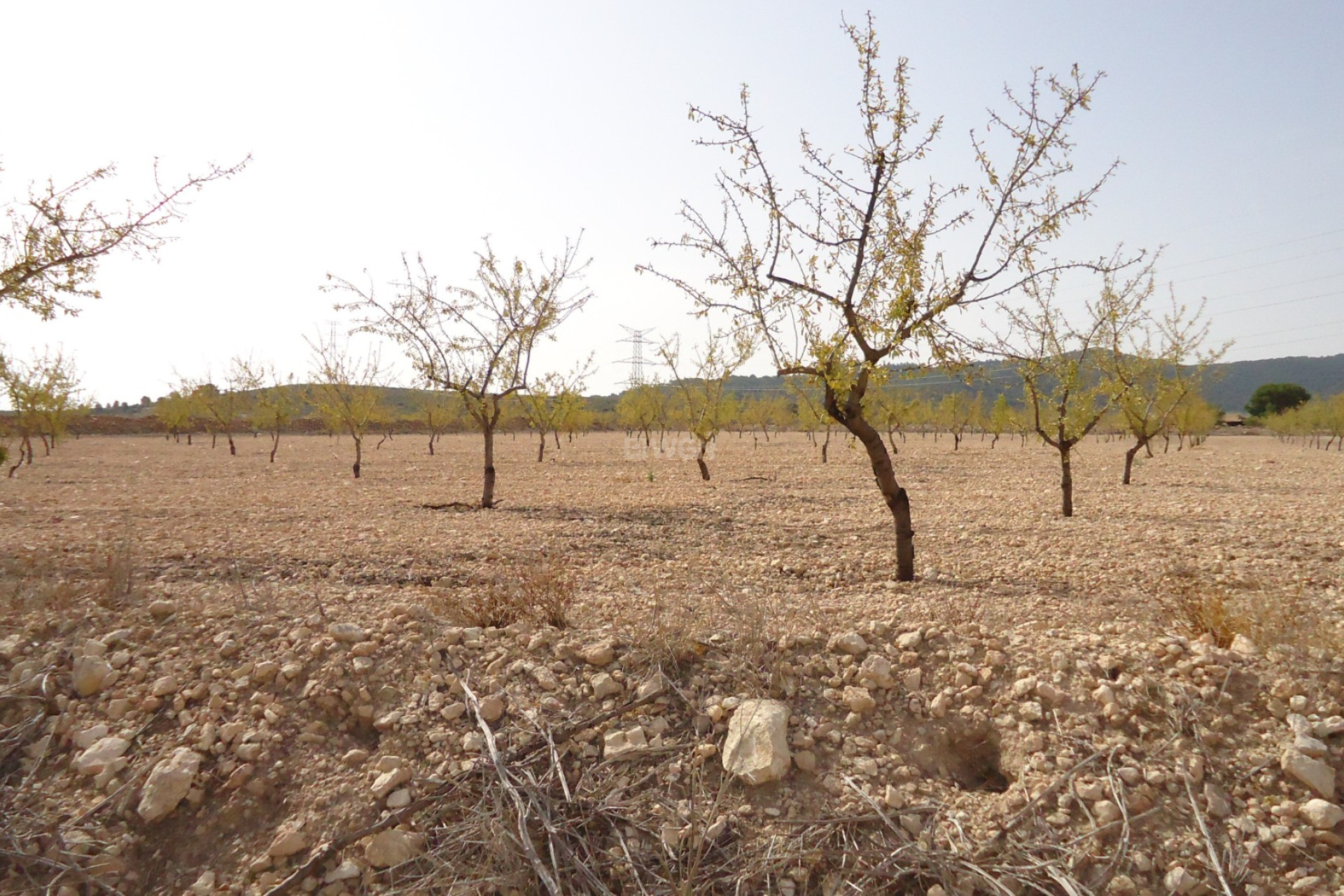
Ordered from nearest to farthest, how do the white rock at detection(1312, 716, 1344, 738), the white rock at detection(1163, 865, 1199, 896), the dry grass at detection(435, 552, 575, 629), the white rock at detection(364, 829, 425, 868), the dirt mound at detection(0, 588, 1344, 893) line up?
the white rock at detection(1163, 865, 1199, 896)
the dirt mound at detection(0, 588, 1344, 893)
the white rock at detection(364, 829, 425, 868)
the white rock at detection(1312, 716, 1344, 738)
the dry grass at detection(435, 552, 575, 629)

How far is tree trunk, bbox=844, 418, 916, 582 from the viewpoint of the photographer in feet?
20.2

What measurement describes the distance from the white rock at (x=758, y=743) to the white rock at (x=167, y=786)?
2.52 meters

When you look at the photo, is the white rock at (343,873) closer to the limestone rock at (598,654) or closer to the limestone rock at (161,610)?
the limestone rock at (598,654)

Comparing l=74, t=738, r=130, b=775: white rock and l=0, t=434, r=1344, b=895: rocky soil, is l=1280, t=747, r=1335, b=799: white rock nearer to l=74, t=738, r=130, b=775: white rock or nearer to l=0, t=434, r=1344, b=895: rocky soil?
l=0, t=434, r=1344, b=895: rocky soil

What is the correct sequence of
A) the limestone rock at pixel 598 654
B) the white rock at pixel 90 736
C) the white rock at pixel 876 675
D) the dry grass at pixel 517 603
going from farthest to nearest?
the dry grass at pixel 517 603 → the limestone rock at pixel 598 654 → the white rock at pixel 876 675 → the white rock at pixel 90 736

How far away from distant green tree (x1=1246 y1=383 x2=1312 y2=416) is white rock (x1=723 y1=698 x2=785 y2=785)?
85714 millimetres

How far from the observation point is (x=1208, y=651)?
11.3 ft

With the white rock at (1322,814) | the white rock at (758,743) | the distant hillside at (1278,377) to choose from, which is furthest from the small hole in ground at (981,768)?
the distant hillside at (1278,377)

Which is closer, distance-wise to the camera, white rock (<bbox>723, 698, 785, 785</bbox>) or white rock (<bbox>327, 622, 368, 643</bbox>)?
white rock (<bbox>723, 698, 785, 785</bbox>)

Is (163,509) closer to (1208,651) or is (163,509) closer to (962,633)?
(962,633)

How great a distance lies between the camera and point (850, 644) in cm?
381

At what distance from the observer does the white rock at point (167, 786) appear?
2980 millimetres

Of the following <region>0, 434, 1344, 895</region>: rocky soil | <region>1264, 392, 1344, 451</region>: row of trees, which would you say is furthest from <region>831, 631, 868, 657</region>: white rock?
<region>1264, 392, 1344, 451</region>: row of trees

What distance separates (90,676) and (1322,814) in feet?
19.3
